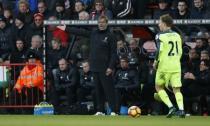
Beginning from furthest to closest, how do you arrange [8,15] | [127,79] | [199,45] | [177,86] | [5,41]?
1. [8,15]
2. [5,41]
3. [127,79]
4. [199,45]
5. [177,86]

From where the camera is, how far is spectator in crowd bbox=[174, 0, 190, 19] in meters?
18.2

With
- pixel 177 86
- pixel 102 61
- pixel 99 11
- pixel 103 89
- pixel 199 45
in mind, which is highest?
pixel 99 11

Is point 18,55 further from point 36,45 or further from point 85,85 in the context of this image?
point 85,85

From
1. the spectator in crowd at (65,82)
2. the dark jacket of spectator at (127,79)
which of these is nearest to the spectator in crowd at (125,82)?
the dark jacket of spectator at (127,79)

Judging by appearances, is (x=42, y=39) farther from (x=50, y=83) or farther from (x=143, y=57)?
(x=143, y=57)

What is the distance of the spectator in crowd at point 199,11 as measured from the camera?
719 inches

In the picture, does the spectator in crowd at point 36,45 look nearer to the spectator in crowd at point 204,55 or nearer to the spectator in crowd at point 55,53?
the spectator in crowd at point 55,53

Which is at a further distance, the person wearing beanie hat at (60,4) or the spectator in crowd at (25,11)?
the spectator in crowd at (25,11)

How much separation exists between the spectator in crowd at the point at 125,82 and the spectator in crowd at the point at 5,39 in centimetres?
342

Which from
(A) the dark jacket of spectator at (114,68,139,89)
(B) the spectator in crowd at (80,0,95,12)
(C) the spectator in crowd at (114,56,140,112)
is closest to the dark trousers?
(C) the spectator in crowd at (114,56,140,112)

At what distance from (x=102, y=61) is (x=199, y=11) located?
2947 millimetres

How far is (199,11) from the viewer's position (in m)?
18.4

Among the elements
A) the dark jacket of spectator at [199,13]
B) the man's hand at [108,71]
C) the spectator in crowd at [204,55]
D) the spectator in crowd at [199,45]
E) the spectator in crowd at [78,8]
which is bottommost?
the man's hand at [108,71]

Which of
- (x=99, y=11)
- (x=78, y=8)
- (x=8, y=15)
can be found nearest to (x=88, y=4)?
(x=78, y=8)
